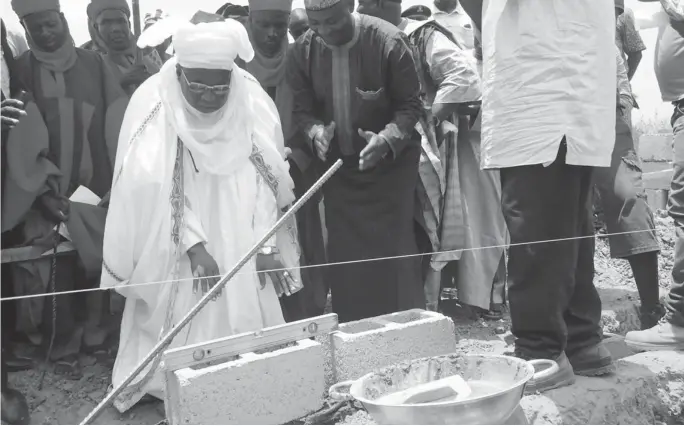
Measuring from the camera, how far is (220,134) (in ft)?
11.7

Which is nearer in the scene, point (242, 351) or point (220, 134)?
point (242, 351)

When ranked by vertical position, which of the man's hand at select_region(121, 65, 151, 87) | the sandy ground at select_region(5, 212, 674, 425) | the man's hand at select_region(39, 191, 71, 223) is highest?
the man's hand at select_region(121, 65, 151, 87)

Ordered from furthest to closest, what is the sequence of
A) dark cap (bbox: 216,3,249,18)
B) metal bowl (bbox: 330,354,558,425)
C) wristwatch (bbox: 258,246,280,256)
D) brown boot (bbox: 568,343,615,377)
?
dark cap (bbox: 216,3,249,18) < wristwatch (bbox: 258,246,280,256) < brown boot (bbox: 568,343,615,377) < metal bowl (bbox: 330,354,558,425)

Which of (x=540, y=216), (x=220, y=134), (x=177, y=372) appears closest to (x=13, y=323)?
(x=220, y=134)

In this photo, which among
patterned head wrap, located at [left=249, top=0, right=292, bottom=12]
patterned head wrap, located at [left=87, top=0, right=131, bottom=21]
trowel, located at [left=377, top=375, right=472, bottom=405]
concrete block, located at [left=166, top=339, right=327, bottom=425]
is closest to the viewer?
trowel, located at [left=377, top=375, right=472, bottom=405]

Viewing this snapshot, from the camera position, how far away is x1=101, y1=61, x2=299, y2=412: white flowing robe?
336 centimetres

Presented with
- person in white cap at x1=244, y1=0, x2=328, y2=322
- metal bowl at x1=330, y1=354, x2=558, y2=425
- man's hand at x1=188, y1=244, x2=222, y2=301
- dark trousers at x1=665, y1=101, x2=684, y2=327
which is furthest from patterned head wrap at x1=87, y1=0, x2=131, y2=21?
dark trousers at x1=665, y1=101, x2=684, y2=327

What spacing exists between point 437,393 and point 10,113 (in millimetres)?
2505

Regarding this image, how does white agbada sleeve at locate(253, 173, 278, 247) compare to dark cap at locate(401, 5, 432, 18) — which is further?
dark cap at locate(401, 5, 432, 18)

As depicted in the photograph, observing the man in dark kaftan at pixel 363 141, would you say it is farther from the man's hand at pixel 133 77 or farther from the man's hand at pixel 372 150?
the man's hand at pixel 133 77

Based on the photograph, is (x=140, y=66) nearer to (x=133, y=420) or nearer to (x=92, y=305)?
(x=92, y=305)

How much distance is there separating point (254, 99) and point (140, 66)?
4.02ft

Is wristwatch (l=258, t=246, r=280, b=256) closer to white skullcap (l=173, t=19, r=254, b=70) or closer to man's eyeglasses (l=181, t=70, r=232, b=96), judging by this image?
man's eyeglasses (l=181, t=70, r=232, b=96)

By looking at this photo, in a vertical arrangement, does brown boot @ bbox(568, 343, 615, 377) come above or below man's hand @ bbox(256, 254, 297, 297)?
below
